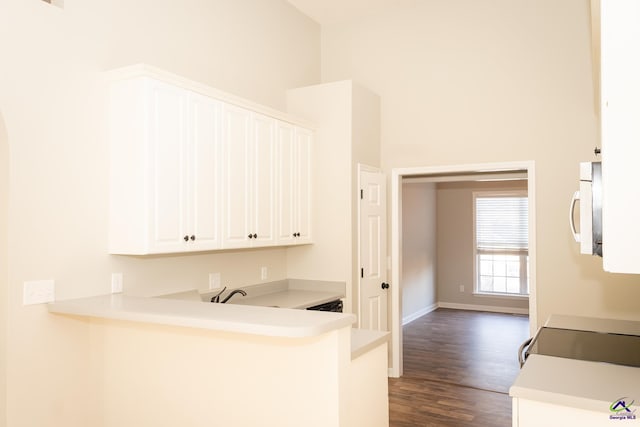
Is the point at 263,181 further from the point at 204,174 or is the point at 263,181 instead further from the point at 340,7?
the point at 340,7

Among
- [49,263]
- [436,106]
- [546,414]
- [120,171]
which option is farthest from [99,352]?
[436,106]

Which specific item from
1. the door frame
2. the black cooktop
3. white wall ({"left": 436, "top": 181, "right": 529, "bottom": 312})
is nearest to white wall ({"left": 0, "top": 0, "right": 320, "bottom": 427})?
the door frame

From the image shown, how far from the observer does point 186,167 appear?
10.4ft

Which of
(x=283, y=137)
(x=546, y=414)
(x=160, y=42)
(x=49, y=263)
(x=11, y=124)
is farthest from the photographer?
(x=283, y=137)

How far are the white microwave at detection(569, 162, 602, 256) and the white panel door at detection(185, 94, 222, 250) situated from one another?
236 centimetres

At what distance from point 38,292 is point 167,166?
1.01 meters

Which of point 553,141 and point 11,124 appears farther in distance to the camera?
point 553,141

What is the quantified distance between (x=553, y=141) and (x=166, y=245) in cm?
341

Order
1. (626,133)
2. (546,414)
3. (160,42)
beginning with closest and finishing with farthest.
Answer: (626,133)
(546,414)
(160,42)

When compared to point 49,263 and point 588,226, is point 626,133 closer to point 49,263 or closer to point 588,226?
point 588,226

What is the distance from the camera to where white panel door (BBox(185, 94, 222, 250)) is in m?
3.23

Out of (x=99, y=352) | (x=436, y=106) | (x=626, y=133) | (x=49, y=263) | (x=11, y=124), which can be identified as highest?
(x=436, y=106)

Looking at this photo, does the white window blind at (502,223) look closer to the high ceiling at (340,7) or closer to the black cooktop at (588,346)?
the high ceiling at (340,7)

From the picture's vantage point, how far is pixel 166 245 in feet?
9.95
